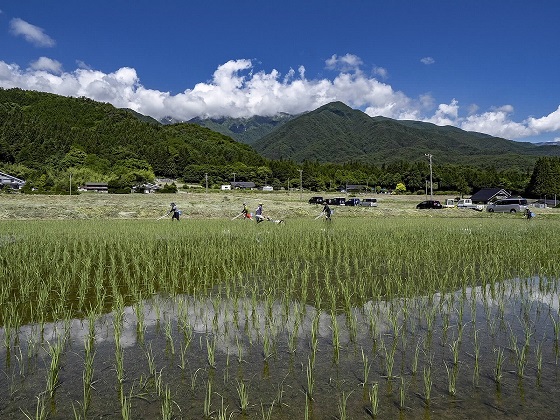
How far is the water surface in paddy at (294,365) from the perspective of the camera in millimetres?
3156

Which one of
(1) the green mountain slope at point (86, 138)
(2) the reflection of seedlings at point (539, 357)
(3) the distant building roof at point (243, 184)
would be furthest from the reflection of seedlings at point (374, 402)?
(1) the green mountain slope at point (86, 138)

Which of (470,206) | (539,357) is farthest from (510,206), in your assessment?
(539,357)

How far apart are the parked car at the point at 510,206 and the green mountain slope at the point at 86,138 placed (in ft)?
304

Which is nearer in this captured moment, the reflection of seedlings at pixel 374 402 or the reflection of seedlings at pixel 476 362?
the reflection of seedlings at pixel 374 402

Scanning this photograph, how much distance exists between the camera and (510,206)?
40.7 m

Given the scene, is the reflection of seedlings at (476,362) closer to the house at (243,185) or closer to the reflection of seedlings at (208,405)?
the reflection of seedlings at (208,405)

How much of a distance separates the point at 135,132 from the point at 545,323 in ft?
516

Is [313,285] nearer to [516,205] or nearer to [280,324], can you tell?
[280,324]

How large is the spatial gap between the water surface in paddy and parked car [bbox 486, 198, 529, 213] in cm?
3979

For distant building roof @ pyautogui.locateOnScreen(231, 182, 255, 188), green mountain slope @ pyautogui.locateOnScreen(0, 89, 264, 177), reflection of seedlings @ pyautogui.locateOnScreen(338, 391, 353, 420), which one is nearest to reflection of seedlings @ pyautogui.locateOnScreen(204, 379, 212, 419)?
reflection of seedlings @ pyautogui.locateOnScreen(338, 391, 353, 420)

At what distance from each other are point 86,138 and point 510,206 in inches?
4811

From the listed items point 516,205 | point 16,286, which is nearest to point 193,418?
point 16,286

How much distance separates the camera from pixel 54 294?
21.1 feet

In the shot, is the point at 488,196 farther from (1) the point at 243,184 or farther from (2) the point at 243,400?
(2) the point at 243,400
